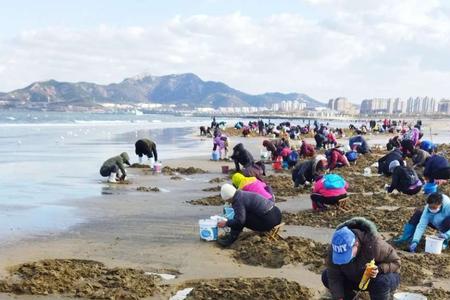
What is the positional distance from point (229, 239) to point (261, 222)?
1.90 ft

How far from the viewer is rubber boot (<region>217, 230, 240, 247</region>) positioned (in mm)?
8392

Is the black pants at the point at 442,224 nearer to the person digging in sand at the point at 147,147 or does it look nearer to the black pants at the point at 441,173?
the black pants at the point at 441,173

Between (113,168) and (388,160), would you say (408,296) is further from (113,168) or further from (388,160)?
(113,168)

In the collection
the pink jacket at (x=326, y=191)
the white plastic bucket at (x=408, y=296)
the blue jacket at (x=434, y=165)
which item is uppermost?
the blue jacket at (x=434, y=165)

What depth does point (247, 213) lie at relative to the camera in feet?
27.5

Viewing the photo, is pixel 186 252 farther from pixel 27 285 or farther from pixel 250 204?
pixel 27 285

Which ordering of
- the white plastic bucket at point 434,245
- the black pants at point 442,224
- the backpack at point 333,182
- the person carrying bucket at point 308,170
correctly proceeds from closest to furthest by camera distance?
the white plastic bucket at point 434,245 < the black pants at point 442,224 < the backpack at point 333,182 < the person carrying bucket at point 308,170

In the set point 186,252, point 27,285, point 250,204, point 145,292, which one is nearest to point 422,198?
point 250,204

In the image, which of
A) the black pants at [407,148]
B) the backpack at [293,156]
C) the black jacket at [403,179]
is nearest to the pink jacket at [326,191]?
the black jacket at [403,179]

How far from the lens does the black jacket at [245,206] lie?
8.18 meters

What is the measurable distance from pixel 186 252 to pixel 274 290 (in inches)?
88.5

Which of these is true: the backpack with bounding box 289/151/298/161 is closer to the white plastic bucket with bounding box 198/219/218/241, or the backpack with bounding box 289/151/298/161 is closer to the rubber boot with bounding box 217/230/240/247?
the white plastic bucket with bounding box 198/219/218/241

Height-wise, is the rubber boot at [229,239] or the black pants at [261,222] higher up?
the black pants at [261,222]

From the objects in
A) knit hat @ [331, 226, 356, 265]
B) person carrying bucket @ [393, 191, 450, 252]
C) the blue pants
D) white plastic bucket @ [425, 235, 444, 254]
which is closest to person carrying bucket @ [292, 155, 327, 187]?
person carrying bucket @ [393, 191, 450, 252]
